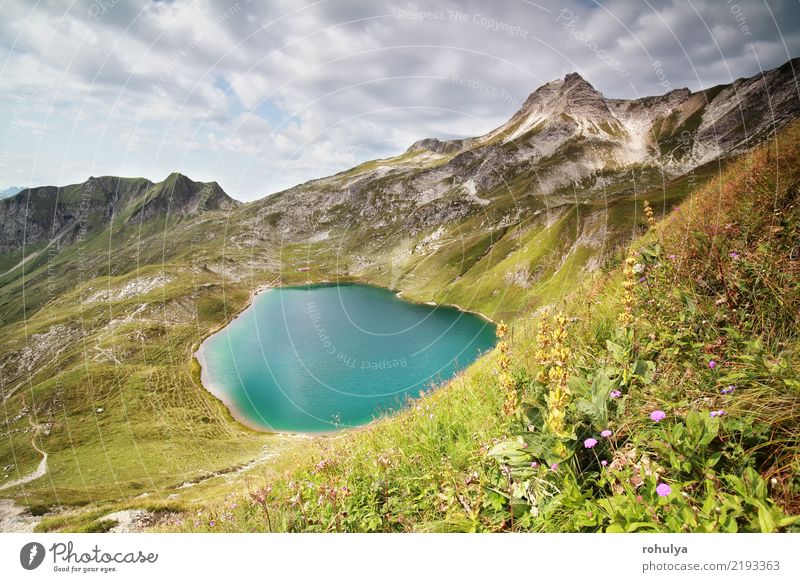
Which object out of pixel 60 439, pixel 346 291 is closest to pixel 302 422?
pixel 60 439

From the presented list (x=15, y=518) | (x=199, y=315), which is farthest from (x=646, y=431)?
(x=199, y=315)

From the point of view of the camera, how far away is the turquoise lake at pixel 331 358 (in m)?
63.0

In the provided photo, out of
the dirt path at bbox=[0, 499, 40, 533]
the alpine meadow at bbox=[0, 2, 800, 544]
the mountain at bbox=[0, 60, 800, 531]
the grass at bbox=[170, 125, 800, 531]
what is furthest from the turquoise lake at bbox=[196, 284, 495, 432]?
the grass at bbox=[170, 125, 800, 531]

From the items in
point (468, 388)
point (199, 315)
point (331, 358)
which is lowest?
point (331, 358)

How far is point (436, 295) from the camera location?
440ft

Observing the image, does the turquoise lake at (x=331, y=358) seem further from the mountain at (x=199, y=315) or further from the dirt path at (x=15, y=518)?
the dirt path at (x=15, y=518)

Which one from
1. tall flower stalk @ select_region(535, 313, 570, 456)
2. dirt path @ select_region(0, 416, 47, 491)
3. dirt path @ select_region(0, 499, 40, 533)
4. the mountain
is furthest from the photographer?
A: dirt path @ select_region(0, 416, 47, 491)

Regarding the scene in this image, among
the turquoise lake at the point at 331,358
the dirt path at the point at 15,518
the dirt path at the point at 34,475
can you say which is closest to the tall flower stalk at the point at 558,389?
the turquoise lake at the point at 331,358

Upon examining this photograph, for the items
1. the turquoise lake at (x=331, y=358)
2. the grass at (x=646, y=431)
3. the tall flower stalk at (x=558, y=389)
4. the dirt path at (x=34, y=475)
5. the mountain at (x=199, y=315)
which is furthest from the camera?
the turquoise lake at (x=331, y=358)

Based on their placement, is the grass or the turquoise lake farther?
the turquoise lake

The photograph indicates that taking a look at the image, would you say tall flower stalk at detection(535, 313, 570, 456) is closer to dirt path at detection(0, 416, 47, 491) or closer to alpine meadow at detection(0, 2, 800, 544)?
alpine meadow at detection(0, 2, 800, 544)

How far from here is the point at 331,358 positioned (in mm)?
83062

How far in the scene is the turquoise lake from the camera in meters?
63.0

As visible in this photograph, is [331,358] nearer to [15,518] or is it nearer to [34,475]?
[15,518]
